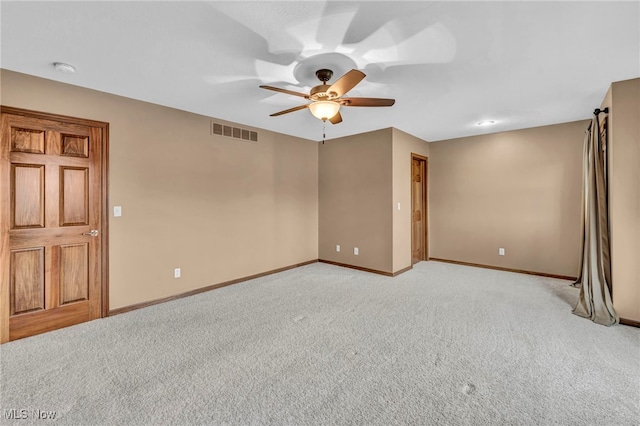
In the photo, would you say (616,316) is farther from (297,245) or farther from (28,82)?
(28,82)

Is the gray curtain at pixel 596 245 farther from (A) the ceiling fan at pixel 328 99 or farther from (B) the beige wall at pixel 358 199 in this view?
(A) the ceiling fan at pixel 328 99

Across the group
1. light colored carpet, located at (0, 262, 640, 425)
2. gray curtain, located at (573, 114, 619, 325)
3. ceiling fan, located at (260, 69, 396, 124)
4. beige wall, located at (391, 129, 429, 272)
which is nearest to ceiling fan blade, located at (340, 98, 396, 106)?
ceiling fan, located at (260, 69, 396, 124)

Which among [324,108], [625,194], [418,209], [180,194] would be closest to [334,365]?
[324,108]

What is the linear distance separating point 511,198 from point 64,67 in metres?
6.05

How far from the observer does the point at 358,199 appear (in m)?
5.19

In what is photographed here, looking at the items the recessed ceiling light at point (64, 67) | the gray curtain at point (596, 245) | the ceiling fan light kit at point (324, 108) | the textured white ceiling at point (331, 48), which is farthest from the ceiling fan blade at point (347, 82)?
the gray curtain at point (596, 245)

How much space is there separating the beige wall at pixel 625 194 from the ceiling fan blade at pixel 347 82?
9.13 ft

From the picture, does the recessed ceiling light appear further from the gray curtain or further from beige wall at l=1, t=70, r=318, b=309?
the gray curtain

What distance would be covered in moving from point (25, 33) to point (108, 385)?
252cm

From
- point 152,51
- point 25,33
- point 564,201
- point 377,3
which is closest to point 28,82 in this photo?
point 25,33

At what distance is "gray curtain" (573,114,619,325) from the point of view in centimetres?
300

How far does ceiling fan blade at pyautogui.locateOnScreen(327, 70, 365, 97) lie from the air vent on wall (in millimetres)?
2303

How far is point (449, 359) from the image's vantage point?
2.30 metres

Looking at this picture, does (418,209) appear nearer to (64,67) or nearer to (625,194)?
(625,194)
